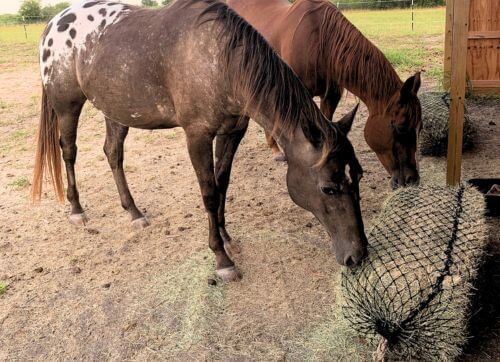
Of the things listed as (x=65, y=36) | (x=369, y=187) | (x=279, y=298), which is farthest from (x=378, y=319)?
(x=65, y=36)

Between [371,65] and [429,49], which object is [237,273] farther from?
[429,49]

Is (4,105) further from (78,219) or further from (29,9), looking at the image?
(29,9)

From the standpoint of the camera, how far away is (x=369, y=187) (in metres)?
4.52

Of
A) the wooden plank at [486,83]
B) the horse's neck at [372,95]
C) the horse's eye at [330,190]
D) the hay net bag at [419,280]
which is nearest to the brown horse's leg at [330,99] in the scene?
the horse's neck at [372,95]

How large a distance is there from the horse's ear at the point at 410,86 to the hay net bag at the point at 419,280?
38.3 inches

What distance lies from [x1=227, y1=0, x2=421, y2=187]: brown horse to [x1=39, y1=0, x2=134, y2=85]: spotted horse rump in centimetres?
152

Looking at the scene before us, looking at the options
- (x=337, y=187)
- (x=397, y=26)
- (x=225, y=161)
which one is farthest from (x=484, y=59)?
(x=397, y=26)

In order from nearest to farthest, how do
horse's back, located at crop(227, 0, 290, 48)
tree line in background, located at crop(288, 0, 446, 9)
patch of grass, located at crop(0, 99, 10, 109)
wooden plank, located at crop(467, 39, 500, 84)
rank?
horse's back, located at crop(227, 0, 290, 48) < wooden plank, located at crop(467, 39, 500, 84) < patch of grass, located at crop(0, 99, 10, 109) < tree line in background, located at crop(288, 0, 446, 9)

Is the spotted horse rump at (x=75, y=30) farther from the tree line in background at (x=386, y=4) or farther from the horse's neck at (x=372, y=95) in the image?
the tree line in background at (x=386, y=4)

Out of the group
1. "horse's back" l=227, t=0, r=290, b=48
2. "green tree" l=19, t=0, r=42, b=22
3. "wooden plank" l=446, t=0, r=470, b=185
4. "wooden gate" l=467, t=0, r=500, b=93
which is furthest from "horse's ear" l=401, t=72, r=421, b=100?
"green tree" l=19, t=0, r=42, b=22

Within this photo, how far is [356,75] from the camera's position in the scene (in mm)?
3787

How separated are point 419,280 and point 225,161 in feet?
5.56

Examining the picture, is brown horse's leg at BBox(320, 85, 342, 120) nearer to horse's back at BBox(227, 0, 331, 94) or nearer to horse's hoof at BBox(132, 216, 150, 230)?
horse's back at BBox(227, 0, 331, 94)

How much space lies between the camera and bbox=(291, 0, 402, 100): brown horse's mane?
143 inches
